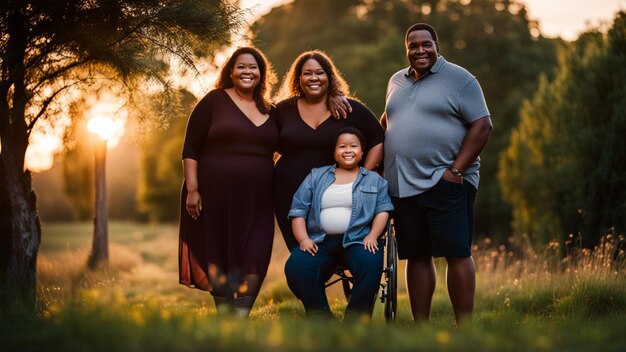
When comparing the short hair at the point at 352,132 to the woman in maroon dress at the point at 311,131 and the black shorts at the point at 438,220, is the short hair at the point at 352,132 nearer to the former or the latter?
the woman in maroon dress at the point at 311,131

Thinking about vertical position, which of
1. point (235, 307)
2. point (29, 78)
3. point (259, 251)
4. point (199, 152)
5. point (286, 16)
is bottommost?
point (235, 307)

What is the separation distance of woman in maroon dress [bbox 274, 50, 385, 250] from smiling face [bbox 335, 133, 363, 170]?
0.16 m

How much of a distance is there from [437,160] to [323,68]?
1157 mm

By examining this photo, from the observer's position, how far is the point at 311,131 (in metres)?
5.05

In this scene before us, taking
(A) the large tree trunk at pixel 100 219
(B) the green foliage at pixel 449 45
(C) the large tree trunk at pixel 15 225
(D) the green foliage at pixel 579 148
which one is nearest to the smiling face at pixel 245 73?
(C) the large tree trunk at pixel 15 225

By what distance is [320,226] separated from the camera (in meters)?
4.77

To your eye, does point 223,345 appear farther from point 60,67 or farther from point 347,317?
point 60,67

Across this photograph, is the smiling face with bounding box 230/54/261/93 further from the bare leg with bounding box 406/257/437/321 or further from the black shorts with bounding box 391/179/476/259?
the bare leg with bounding box 406/257/437/321

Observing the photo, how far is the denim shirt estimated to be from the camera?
471cm

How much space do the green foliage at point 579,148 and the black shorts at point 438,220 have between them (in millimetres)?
3980

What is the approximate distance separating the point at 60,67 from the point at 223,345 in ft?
12.0

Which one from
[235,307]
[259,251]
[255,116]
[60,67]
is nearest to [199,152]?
[255,116]

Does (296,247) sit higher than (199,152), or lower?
lower

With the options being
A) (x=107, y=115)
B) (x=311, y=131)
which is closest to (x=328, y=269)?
(x=311, y=131)
